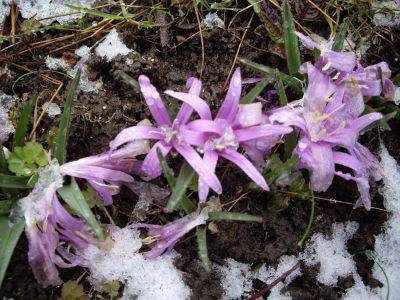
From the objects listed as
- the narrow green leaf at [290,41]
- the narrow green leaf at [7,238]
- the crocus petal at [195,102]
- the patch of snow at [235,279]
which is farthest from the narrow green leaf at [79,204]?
the narrow green leaf at [290,41]

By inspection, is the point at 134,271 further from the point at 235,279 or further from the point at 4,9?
the point at 4,9

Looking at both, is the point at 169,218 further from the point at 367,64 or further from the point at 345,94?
the point at 367,64

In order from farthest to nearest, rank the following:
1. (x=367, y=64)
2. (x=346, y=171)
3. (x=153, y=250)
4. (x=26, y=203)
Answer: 1. (x=367, y=64)
2. (x=346, y=171)
3. (x=153, y=250)
4. (x=26, y=203)

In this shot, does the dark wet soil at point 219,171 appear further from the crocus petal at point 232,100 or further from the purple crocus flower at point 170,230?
the crocus petal at point 232,100

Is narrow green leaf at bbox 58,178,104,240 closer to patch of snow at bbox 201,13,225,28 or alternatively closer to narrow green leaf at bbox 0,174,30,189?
narrow green leaf at bbox 0,174,30,189

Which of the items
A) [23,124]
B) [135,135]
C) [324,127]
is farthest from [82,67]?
[324,127]

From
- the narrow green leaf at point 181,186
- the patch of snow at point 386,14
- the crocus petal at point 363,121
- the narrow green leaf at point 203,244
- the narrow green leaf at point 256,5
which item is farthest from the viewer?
the patch of snow at point 386,14

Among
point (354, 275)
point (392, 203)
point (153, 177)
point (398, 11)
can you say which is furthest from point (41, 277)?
point (398, 11)
